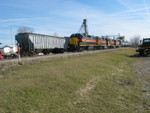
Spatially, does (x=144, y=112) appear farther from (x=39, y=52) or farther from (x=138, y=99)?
(x=39, y=52)

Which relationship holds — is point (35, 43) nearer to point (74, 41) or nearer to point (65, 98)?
point (74, 41)

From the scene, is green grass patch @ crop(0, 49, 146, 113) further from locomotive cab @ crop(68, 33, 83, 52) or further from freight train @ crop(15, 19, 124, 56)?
locomotive cab @ crop(68, 33, 83, 52)

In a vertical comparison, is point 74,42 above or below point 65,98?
above

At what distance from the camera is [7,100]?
15.9ft

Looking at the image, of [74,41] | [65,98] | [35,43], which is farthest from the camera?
[74,41]

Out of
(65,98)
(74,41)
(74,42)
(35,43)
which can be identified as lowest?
(65,98)

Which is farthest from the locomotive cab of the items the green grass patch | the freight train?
the green grass patch

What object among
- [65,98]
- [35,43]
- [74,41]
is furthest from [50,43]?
[65,98]

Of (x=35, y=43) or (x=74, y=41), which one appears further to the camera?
(x=74, y=41)

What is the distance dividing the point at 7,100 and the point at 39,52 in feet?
58.6

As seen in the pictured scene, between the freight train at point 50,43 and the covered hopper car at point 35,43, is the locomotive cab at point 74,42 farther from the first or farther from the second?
the covered hopper car at point 35,43

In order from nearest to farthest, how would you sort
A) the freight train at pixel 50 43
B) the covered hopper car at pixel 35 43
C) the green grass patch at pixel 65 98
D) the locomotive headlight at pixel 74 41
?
the green grass patch at pixel 65 98 → the covered hopper car at pixel 35 43 → the freight train at pixel 50 43 → the locomotive headlight at pixel 74 41

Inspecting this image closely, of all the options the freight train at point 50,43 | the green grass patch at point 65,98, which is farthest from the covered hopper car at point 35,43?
the green grass patch at point 65,98

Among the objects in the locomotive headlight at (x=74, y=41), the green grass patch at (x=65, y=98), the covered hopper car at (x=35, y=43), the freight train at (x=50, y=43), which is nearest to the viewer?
the green grass patch at (x=65, y=98)
